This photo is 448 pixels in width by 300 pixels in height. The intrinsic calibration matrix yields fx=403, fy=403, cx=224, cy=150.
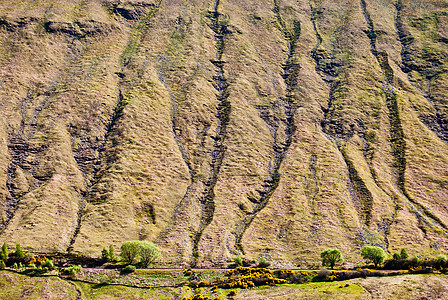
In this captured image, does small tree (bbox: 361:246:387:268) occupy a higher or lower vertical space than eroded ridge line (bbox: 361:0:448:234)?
lower

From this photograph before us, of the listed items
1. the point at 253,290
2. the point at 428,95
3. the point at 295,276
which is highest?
the point at 428,95

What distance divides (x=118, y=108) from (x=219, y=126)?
3495 centimetres

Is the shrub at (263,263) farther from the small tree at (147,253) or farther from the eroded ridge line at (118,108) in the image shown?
the eroded ridge line at (118,108)

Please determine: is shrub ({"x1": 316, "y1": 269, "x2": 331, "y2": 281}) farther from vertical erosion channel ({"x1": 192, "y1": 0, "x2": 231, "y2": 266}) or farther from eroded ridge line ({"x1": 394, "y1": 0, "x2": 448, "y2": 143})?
eroded ridge line ({"x1": 394, "y1": 0, "x2": 448, "y2": 143})

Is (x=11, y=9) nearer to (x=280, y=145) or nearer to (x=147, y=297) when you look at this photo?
(x=280, y=145)

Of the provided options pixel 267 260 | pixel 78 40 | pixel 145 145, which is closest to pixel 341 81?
pixel 145 145

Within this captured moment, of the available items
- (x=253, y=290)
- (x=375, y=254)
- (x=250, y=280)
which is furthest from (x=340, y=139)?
(x=253, y=290)

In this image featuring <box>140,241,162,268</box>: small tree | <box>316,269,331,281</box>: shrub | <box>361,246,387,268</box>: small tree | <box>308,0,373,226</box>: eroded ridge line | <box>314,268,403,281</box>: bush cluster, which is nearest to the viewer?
<box>314,268,403,281</box>: bush cluster

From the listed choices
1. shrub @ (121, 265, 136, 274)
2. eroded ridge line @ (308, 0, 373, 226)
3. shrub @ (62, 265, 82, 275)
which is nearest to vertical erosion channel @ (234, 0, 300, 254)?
eroded ridge line @ (308, 0, 373, 226)

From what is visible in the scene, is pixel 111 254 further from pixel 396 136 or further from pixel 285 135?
pixel 396 136

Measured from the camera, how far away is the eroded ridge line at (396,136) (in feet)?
350

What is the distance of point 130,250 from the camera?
81.5m

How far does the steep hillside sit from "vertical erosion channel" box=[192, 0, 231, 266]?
595mm

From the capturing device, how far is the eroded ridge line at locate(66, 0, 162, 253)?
10386 centimetres
